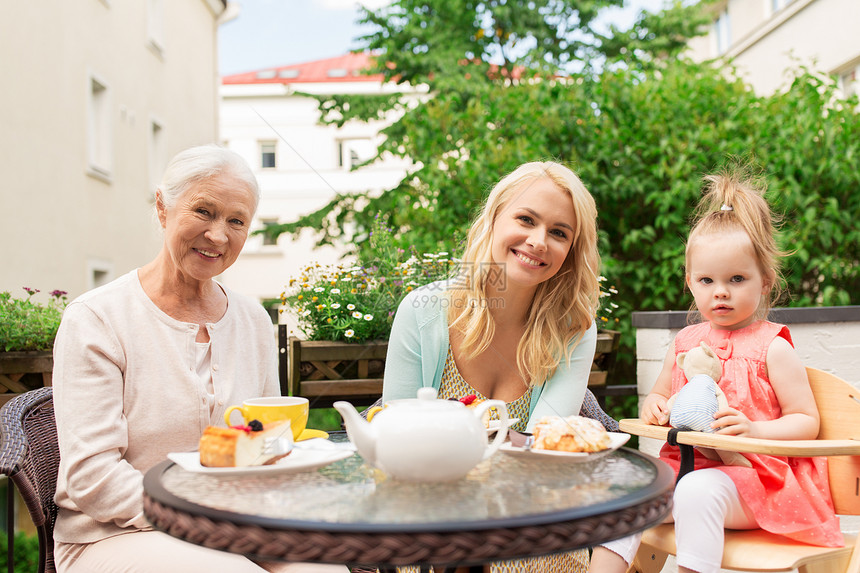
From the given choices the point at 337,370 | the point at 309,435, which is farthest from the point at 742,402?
the point at 337,370

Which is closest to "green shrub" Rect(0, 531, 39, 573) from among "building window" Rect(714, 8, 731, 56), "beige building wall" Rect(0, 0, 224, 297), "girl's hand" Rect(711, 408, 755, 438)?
"beige building wall" Rect(0, 0, 224, 297)

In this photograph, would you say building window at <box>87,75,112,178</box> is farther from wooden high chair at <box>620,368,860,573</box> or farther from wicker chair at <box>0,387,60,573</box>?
wooden high chair at <box>620,368,860,573</box>

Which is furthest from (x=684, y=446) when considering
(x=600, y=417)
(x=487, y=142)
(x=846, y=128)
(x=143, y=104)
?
(x=143, y=104)

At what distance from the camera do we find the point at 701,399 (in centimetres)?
182

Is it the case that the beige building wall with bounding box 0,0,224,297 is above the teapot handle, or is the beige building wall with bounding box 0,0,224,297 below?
above

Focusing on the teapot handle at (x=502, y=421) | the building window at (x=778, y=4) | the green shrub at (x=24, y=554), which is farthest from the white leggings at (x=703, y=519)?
the building window at (x=778, y=4)

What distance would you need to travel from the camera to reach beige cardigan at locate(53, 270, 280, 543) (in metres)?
1.45

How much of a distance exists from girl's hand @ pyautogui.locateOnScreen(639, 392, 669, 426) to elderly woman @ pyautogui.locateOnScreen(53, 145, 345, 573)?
988mm

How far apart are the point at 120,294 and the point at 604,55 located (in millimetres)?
11022

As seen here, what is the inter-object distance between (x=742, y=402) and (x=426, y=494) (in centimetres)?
132

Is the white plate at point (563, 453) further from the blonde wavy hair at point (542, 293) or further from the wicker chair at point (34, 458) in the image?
the wicker chair at point (34, 458)

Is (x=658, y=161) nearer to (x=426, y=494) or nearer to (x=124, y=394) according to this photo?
(x=124, y=394)

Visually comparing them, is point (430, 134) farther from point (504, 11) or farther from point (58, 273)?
point (504, 11)

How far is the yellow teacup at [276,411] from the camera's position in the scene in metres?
1.32
